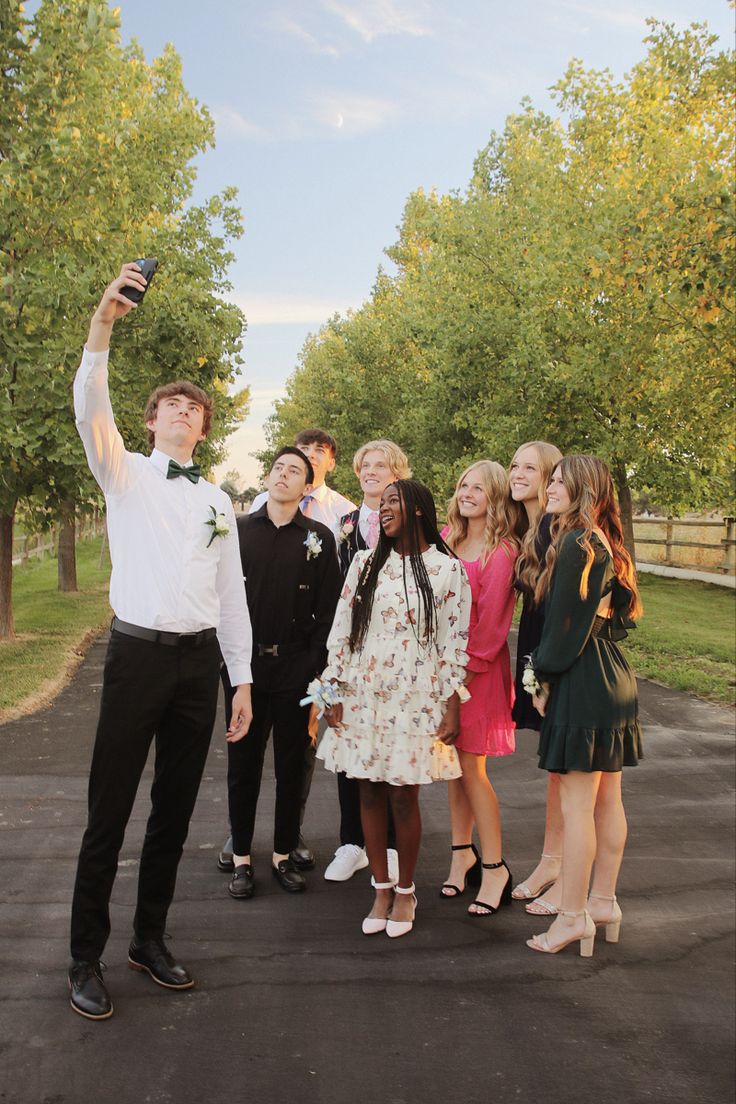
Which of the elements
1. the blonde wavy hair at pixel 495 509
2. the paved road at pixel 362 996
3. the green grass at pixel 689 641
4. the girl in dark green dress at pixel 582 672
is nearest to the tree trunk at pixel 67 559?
the green grass at pixel 689 641

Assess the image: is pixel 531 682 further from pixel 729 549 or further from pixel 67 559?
pixel 729 549

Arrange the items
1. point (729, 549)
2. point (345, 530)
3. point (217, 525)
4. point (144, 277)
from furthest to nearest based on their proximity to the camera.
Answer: point (729, 549), point (345, 530), point (217, 525), point (144, 277)

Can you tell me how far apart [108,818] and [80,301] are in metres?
8.08

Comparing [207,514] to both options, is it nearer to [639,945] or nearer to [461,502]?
[461,502]

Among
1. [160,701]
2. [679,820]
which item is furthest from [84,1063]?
[679,820]

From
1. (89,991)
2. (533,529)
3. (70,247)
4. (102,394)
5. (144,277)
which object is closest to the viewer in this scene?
(144,277)

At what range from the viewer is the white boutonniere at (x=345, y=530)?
520 cm

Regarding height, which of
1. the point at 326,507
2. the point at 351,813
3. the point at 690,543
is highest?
the point at 326,507

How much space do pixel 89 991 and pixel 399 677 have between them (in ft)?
5.92

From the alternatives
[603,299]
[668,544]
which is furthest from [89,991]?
[668,544]

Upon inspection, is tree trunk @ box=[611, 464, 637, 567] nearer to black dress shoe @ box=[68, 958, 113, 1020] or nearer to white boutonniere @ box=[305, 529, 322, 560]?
white boutonniere @ box=[305, 529, 322, 560]

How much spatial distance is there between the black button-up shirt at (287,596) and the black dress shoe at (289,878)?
3.18 feet

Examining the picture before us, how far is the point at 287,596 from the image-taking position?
473cm

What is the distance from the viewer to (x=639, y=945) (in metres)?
4.25
